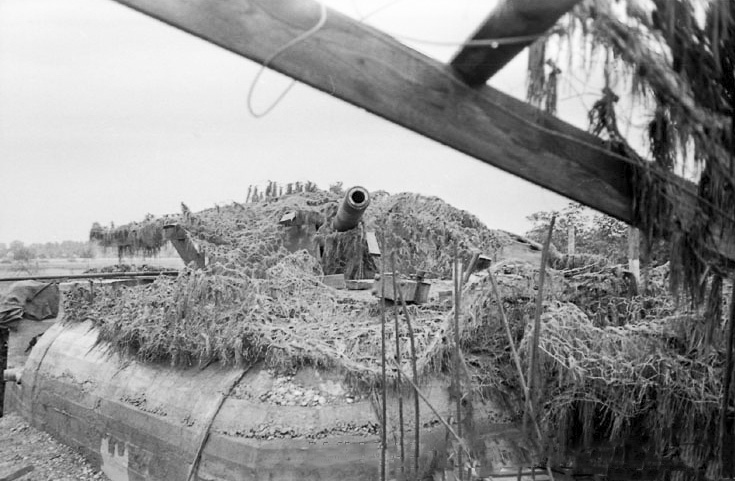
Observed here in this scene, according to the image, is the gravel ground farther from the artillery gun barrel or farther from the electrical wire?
the electrical wire

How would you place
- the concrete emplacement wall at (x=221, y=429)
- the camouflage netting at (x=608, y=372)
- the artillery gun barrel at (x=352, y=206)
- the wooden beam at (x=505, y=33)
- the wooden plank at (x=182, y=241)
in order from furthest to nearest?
1. the wooden plank at (x=182, y=241)
2. the artillery gun barrel at (x=352, y=206)
3. the concrete emplacement wall at (x=221, y=429)
4. the camouflage netting at (x=608, y=372)
5. the wooden beam at (x=505, y=33)

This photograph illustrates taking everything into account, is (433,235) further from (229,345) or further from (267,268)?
(229,345)

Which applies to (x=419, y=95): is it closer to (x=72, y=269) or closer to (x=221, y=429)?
(x=221, y=429)

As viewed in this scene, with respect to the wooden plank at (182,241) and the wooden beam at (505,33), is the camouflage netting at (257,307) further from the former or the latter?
the wooden beam at (505,33)

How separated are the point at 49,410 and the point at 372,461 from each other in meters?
7.26

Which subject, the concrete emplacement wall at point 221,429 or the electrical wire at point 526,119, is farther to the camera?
the concrete emplacement wall at point 221,429

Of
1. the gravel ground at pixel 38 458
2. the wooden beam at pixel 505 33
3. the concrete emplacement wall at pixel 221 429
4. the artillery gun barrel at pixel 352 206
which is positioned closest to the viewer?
the wooden beam at pixel 505 33

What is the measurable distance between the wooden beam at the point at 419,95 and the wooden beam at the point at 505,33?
0.06 metres

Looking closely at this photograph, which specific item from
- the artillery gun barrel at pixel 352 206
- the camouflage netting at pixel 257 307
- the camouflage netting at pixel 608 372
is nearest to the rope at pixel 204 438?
the camouflage netting at pixel 257 307

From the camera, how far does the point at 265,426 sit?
6.00 metres

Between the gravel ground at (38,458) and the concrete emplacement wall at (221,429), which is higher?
the concrete emplacement wall at (221,429)

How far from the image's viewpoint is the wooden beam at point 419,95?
170 cm

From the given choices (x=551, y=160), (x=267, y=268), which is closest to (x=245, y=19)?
(x=551, y=160)

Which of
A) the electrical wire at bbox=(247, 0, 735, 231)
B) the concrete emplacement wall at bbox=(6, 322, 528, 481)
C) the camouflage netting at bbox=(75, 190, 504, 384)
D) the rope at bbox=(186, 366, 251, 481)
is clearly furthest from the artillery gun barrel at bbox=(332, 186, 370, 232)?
the electrical wire at bbox=(247, 0, 735, 231)
